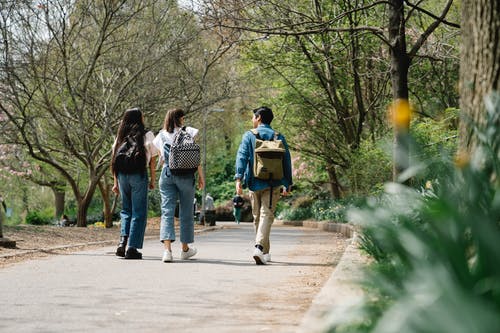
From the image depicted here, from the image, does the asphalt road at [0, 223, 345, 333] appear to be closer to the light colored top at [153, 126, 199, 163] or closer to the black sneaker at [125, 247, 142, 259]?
the black sneaker at [125, 247, 142, 259]

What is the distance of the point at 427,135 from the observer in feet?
47.7

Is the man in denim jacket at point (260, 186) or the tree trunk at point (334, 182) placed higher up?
the tree trunk at point (334, 182)

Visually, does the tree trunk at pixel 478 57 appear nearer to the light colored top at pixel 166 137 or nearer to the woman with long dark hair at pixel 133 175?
the light colored top at pixel 166 137

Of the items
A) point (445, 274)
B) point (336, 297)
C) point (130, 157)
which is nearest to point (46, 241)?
point (130, 157)

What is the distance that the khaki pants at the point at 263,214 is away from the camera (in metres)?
10.1

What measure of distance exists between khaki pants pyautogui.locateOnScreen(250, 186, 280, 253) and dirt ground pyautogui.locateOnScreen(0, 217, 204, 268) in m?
3.21

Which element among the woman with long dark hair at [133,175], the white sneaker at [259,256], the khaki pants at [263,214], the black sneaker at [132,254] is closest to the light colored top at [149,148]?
the woman with long dark hair at [133,175]

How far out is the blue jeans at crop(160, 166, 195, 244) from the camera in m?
10.6

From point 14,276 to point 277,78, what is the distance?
63.8 feet

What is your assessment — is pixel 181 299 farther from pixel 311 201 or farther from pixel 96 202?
pixel 96 202

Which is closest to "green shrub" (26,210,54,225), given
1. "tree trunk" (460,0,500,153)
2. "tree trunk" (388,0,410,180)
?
"tree trunk" (388,0,410,180)

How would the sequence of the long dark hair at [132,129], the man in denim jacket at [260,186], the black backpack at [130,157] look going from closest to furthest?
the man in denim jacket at [260,186] < the black backpack at [130,157] < the long dark hair at [132,129]

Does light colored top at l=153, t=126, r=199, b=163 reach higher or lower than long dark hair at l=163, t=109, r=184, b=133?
lower

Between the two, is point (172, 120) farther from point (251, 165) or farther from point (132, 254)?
point (132, 254)
